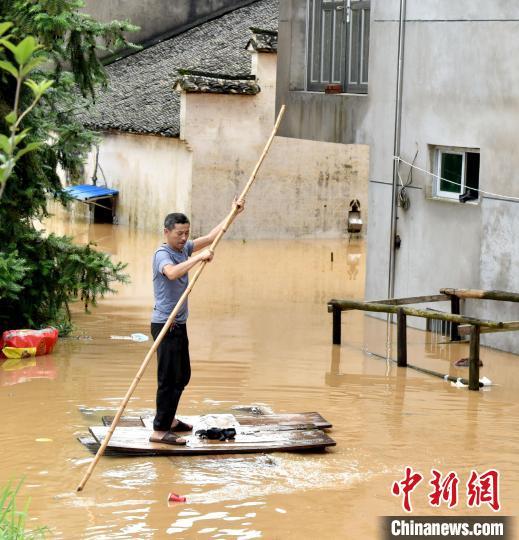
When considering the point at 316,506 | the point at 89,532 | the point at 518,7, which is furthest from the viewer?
the point at 518,7

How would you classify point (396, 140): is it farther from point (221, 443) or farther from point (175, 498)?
point (175, 498)

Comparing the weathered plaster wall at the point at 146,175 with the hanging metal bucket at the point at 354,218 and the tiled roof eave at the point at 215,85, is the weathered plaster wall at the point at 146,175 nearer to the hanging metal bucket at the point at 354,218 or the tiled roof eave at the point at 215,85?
the tiled roof eave at the point at 215,85

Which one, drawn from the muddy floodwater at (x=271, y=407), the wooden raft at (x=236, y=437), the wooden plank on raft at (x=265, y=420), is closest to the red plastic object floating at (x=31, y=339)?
the muddy floodwater at (x=271, y=407)

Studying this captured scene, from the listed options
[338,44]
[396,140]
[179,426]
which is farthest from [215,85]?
[179,426]

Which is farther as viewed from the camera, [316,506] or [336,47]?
[336,47]

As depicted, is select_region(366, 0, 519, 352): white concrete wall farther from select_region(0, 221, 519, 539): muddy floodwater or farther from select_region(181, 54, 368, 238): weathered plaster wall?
select_region(181, 54, 368, 238): weathered plaster wall

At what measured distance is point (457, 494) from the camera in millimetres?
8719

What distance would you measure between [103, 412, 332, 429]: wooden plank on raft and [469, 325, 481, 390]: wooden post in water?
244 cm

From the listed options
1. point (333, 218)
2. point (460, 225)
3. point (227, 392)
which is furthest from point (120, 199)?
point (227, 392)

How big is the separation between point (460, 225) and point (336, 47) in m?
3.97

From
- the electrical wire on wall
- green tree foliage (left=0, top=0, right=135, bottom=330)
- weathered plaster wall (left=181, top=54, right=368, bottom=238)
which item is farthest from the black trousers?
weathered plaster wall (left=181, top=54, right=368, bottom=238)

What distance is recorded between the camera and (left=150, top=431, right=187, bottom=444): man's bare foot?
9.66m

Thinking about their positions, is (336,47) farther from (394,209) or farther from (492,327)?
→ (492,327)

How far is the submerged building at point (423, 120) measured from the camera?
1551 centimetres
